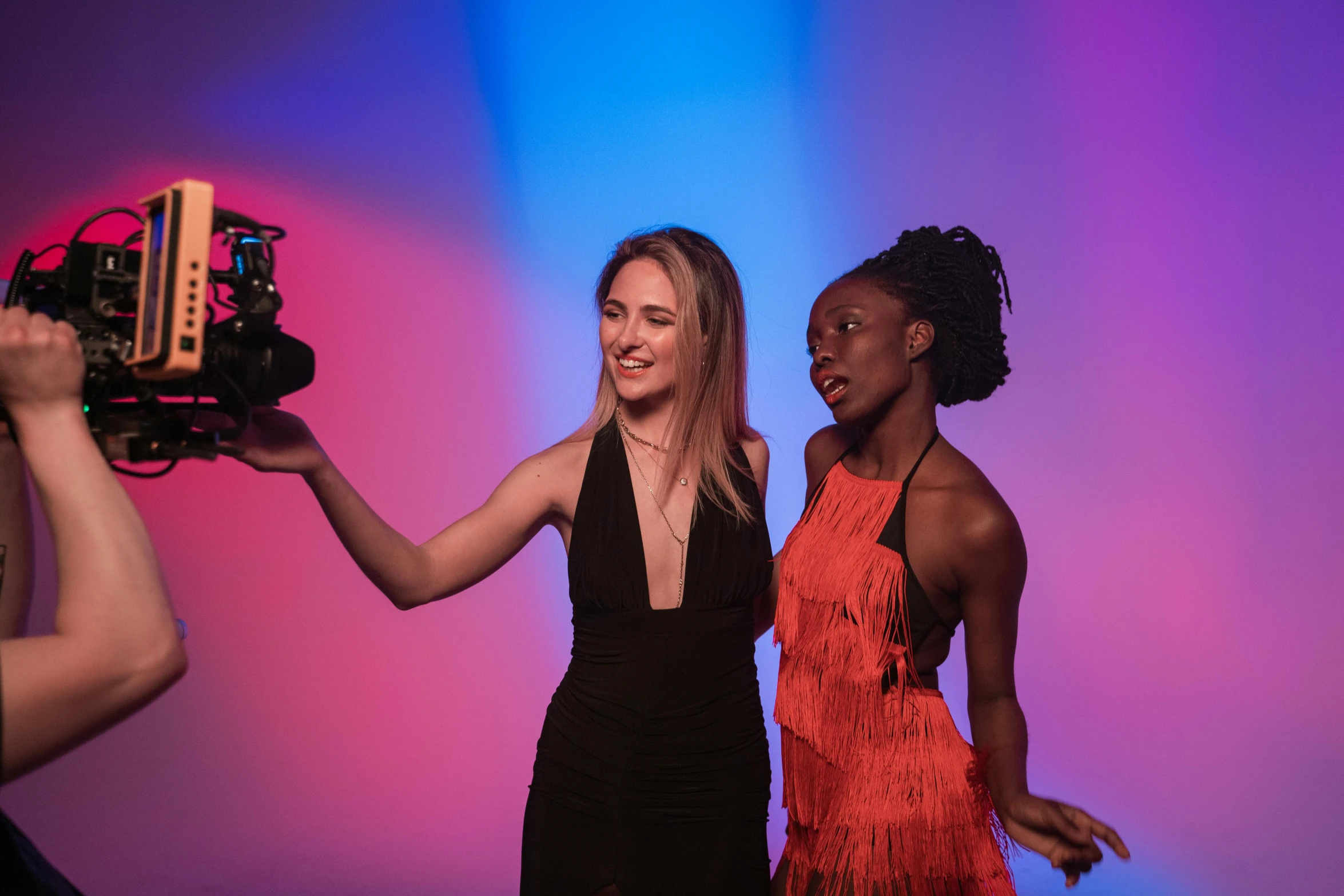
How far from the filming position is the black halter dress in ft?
5.75

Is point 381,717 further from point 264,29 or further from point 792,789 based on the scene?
point 264,29

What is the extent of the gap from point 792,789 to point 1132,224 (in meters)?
2.50

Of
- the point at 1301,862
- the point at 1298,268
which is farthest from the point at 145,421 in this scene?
the point at 1301,862

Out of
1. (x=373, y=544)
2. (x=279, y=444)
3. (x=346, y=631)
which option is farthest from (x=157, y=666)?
(x=346, y=631)

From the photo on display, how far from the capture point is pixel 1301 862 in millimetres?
3316

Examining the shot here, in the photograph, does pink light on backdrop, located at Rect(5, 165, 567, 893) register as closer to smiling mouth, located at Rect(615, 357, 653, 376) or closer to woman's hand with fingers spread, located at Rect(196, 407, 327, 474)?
smiling mouth, located at Rect(615, 357, 653, 376)

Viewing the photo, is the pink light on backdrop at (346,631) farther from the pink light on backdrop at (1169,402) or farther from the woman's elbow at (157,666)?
the woman's elbow at (157,666)

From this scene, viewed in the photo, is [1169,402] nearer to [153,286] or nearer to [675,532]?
[675,532]

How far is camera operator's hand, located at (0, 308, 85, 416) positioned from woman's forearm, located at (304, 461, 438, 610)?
1.61 ft

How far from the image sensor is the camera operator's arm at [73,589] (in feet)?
2.84

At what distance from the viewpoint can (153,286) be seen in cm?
108

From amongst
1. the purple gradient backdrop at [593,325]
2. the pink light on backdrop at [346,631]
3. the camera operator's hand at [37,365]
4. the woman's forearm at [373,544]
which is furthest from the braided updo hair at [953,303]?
the pink light on backdrop at [346,631]

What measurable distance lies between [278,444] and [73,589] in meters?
0.52

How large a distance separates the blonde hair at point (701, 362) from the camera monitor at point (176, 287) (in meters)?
1.06
